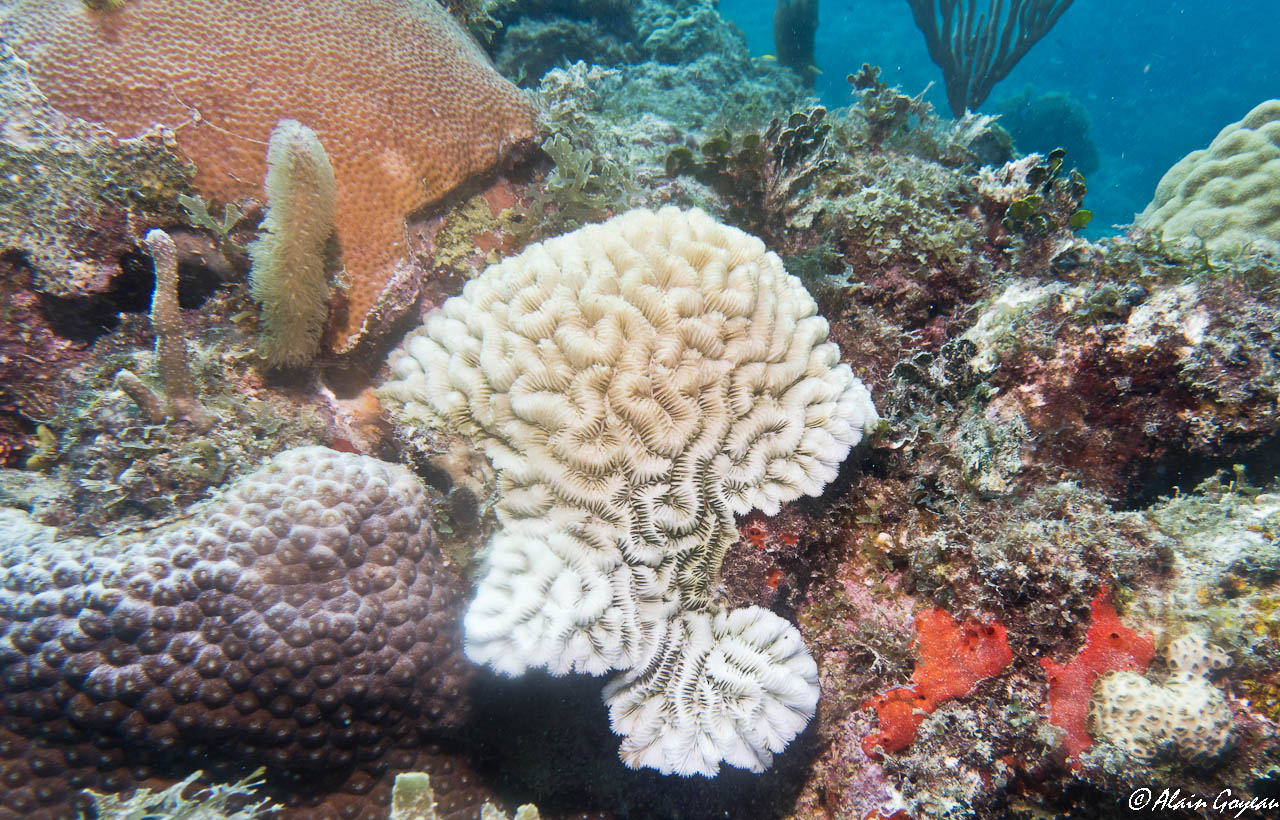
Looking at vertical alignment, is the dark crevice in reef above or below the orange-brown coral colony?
below

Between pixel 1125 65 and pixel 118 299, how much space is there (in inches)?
2934

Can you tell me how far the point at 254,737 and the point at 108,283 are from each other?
2.69m

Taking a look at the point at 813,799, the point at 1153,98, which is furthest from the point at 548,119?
the point at 1153,98

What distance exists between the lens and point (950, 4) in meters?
13.0

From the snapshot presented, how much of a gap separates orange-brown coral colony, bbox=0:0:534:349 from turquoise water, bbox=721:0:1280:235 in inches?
1440

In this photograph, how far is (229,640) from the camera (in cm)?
236

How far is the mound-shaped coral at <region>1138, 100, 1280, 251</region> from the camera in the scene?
5660 mm

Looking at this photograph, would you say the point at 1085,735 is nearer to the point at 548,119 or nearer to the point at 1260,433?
the point at 1260,433

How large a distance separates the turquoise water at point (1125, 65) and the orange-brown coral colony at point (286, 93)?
36.6 m

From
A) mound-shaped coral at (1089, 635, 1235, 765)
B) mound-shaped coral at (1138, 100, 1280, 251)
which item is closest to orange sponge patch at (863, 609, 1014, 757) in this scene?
mound-shaped coral at (1089, 635, 1235, 765)

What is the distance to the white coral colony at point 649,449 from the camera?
2.50 m

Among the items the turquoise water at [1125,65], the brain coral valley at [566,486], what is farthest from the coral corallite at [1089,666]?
the turquoise water at [1125,65]

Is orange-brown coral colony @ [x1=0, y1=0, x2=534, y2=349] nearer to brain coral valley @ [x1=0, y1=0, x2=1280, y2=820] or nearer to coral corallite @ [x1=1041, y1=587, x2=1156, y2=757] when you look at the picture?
brain coral valley @ [x1=0, y1=0, x2=1280, y2=820]

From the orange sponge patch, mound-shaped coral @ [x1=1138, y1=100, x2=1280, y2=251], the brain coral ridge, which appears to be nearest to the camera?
the brain coral ridge
